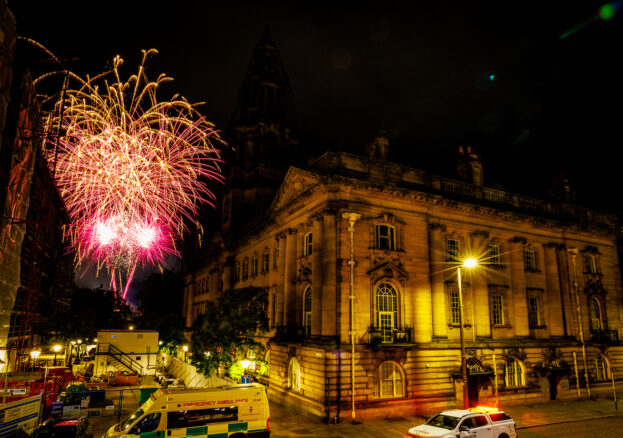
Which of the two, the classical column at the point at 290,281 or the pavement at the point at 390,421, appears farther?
the classical column at the point at 290,281

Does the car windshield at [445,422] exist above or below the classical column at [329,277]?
below

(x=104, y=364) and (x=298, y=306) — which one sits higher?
(x=298, y=306)

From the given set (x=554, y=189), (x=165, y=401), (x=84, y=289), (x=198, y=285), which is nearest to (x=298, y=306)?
(x=165, y=401)

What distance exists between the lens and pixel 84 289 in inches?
3561

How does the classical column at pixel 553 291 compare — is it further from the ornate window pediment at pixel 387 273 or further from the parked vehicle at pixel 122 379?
the parked vehicle at pixel 122 379

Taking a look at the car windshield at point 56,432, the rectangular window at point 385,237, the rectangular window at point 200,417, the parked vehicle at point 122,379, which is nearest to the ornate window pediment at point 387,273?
the rectangular window at point 385,237

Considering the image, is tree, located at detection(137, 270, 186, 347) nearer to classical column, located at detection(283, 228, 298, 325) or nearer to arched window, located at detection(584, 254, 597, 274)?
classical column, located at detection(283, 228, 298, 325)

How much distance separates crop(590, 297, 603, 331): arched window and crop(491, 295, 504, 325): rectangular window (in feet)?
35.8

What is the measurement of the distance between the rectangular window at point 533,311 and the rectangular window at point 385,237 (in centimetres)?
1409

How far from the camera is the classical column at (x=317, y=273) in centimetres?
2716

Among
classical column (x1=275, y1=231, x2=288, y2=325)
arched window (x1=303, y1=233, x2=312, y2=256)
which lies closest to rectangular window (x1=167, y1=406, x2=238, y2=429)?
arched window (x1=303, y1=233, x2=312, y2=256)

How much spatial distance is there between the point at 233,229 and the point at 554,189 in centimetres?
3487

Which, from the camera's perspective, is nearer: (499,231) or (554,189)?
(499,231)

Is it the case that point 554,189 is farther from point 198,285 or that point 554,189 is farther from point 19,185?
point 198,285
